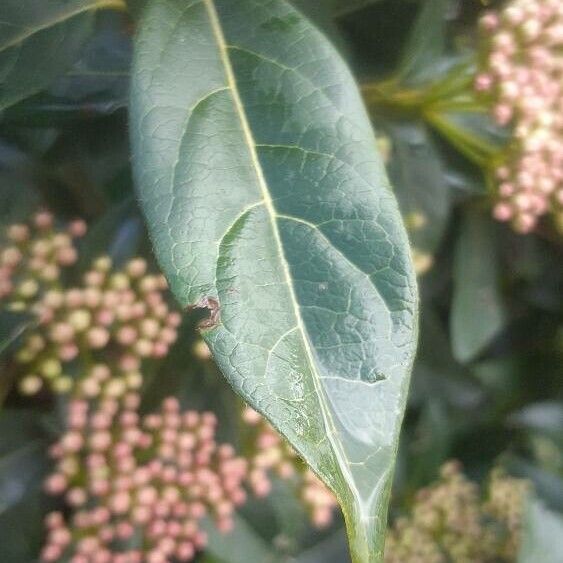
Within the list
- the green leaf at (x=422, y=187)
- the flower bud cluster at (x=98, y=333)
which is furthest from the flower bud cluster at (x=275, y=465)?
the green leaf at (x=422, y=187)

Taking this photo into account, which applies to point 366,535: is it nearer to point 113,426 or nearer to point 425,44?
point 113,426

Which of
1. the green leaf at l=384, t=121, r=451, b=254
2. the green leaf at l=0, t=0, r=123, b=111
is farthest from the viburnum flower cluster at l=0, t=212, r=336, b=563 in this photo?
the green leaf at l=384, t=121, r=451, b=254

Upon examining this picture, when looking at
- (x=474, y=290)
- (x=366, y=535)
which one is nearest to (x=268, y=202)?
(x=366, y=535)

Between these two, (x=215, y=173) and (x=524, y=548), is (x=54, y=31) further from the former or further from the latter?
(x=524, y=548)

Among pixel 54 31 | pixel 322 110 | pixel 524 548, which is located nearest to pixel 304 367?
pixel 322 110

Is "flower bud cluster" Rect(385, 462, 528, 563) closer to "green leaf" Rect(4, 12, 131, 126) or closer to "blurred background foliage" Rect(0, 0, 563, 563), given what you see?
"blurred background foliage" Rect(0, 0, 563, 563)

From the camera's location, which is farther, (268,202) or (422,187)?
(422,187)

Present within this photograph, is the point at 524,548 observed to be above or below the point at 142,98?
below
